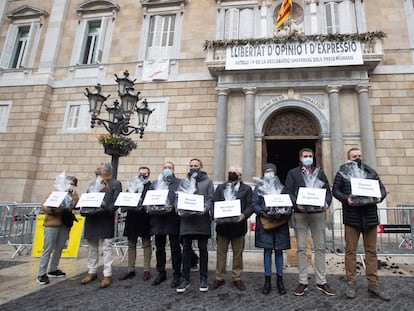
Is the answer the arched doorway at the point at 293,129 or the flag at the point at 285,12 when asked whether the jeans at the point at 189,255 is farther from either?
the flag at the point at 285,12

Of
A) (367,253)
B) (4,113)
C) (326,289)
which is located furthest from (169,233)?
(4,113)

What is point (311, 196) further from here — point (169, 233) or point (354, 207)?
point (169, 233)

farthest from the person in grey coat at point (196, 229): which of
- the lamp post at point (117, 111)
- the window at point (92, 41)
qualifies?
the window at point (92, 41)

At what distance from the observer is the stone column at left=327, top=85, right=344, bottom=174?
10.6 metres

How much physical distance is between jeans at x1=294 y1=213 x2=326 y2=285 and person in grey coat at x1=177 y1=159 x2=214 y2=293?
1456 millimetres

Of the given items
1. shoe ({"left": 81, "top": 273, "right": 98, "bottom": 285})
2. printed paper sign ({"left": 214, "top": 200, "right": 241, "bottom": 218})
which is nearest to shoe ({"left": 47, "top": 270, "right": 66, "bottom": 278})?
shoe ({"left": 81, "top": 273, "right": 98, "bottom": 285})

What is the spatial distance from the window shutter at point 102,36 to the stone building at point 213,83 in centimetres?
6

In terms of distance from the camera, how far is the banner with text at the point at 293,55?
35.4 feet

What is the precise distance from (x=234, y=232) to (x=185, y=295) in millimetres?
1205

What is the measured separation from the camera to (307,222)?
4332mm

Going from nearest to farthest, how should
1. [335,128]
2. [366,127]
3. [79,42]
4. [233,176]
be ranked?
1. [233,176]
2. [366,127]
3. [335,128]
4. [79,42]

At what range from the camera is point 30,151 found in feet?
42.0

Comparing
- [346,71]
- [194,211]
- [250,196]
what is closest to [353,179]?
[250,196]

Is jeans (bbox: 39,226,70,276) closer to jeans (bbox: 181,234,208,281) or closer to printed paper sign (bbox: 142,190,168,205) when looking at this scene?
printed paper sign (bbox: 142,190,168,205)
